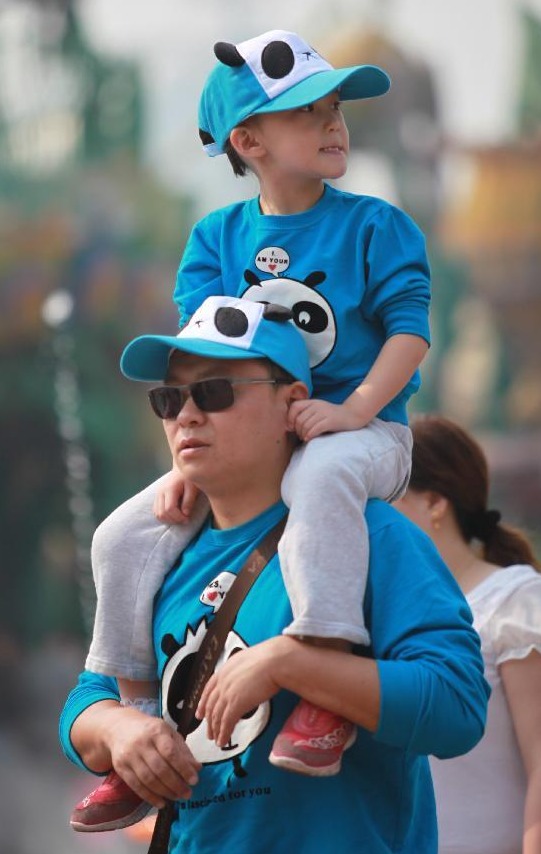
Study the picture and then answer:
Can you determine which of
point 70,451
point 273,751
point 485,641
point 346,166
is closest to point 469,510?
point 485,641

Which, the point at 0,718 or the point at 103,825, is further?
the point at 0,718

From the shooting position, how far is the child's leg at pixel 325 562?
9.08 ft

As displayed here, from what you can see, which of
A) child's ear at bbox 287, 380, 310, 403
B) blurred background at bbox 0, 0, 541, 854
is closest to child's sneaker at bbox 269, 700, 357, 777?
child's ear at bbox 287, 380, 310, 403

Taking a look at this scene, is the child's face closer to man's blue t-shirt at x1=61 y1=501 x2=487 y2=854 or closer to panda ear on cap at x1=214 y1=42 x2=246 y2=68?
panda ear on cap at x1=214 y1=42 x2=246 y2=68

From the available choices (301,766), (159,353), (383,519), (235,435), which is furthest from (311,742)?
(159,353)

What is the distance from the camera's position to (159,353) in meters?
3.13

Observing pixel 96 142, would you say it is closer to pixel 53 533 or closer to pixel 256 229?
pixel 53 533

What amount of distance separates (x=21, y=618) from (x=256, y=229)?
21.3 meters

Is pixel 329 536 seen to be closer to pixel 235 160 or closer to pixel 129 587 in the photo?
pixel 129 587

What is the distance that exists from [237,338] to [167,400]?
164mm

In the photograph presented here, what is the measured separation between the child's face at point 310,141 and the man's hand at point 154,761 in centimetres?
101

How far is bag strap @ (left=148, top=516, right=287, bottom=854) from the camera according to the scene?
2982 mm

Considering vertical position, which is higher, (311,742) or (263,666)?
(263,666)

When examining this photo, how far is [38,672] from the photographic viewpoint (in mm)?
23703
